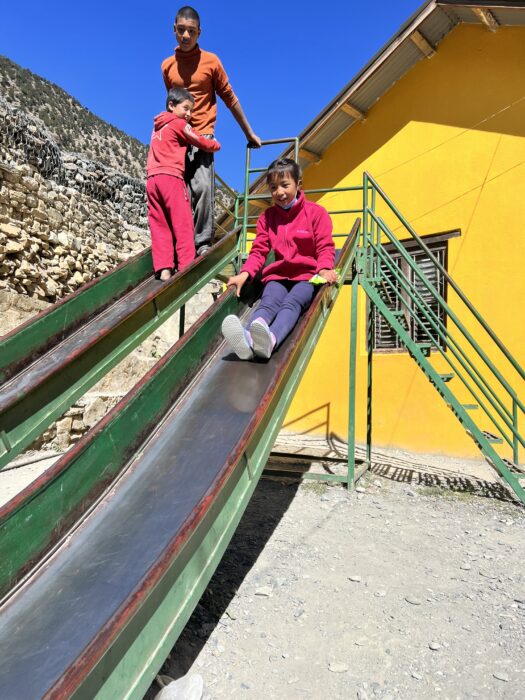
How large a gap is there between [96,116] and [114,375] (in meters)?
36.6

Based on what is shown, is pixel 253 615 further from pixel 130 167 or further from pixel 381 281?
pixel 130 167

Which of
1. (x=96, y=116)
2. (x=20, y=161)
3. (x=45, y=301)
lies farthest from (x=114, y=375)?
(x=96, y=116)

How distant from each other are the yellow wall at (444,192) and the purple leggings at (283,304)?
13.4 ft

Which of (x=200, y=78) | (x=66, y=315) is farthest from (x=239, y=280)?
(x=200, y=78)

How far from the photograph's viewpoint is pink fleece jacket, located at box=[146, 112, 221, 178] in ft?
14.8

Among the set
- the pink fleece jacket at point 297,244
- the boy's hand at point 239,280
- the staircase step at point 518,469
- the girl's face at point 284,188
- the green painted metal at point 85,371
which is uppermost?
the girl's face at point 284,188

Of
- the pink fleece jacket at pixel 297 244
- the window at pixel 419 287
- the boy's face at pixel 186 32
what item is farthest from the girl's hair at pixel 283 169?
the window at pixel 419 287

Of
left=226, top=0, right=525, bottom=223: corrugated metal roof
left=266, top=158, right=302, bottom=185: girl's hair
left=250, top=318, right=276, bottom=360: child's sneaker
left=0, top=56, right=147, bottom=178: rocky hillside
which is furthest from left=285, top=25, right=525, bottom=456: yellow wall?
left=0, top=56, right=147, bottom=178: rocky hillside

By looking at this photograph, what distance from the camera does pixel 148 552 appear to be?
207 centimetres

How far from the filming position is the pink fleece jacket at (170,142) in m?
4.52

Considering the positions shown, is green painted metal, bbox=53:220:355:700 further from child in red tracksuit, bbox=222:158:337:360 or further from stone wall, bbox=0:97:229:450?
stone wall, bbox=0:97:229:450

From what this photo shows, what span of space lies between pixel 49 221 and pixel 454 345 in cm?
635

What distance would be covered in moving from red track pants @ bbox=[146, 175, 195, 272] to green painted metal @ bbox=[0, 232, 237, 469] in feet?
0.74

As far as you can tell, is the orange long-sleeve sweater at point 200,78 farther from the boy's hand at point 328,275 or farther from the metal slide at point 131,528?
the metal slide at point 131,528
